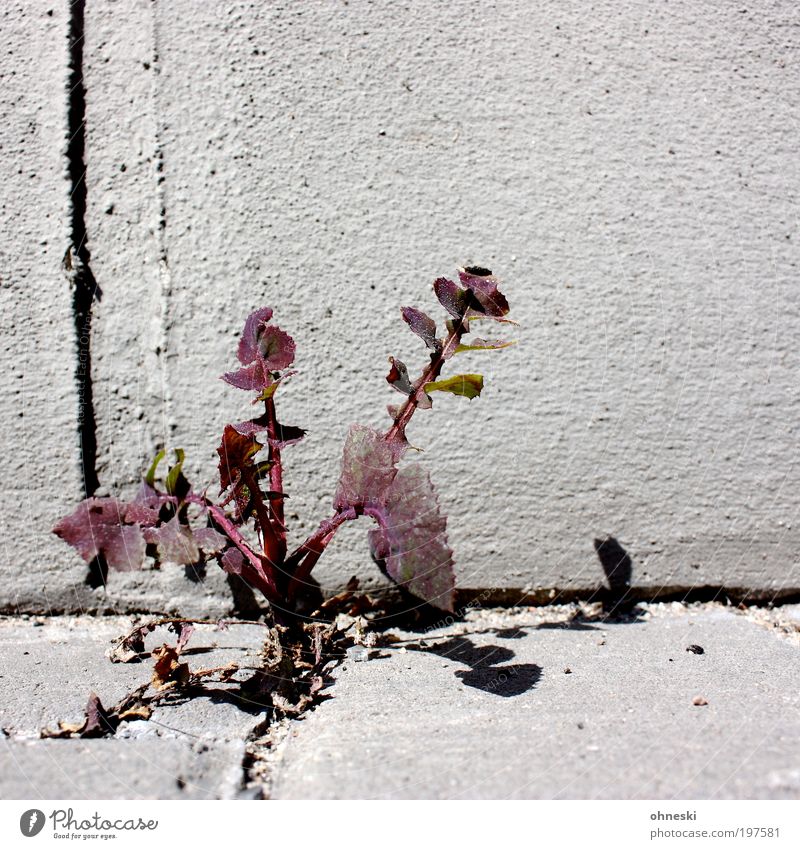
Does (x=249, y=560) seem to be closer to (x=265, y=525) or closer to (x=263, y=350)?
(x=265, y=525)

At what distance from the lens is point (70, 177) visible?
3.27 feet

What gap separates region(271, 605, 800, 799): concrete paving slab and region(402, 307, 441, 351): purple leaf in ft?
1.07

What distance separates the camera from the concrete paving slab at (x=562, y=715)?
543mm

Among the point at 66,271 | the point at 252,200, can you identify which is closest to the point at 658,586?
the point at 252,200

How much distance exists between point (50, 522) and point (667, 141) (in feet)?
2.89

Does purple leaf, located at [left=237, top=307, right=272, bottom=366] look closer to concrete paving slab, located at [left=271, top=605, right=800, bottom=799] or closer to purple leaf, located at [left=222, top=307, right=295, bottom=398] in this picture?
purple leaf, located at [left=222, top=307, right=295, bottom=398]

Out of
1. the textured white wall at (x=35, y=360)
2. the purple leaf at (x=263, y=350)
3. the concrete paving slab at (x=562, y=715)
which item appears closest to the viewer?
the concrete paving slab at (x=562, y=715)

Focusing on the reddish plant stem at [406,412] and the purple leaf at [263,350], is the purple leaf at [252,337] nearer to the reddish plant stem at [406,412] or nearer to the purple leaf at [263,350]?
the purple leaf at [263,350]

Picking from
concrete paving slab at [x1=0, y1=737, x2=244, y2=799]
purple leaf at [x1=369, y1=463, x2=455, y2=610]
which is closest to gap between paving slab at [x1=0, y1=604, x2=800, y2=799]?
concrete paving slab at [x1=0, y1=737, x2=244, y2=799]

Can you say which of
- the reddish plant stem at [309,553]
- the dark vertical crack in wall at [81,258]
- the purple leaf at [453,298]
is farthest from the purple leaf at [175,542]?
the purple leaf at [453,298]

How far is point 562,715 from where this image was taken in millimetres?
672

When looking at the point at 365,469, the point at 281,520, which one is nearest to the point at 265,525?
the point at 281,520

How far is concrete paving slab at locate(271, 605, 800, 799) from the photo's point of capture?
54 centimetres

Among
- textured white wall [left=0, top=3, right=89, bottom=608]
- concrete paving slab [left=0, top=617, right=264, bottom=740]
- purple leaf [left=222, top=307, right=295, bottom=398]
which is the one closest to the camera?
concrete paving slab [left=0, top=617, right=264, bottom=740]
